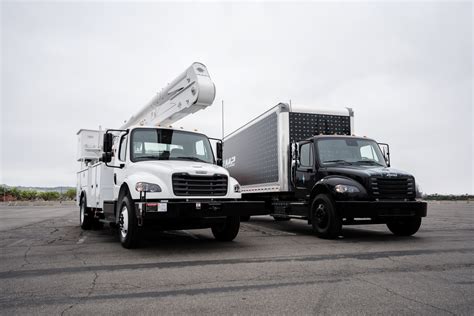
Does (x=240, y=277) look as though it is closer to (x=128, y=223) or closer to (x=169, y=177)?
(x=169, y=177)

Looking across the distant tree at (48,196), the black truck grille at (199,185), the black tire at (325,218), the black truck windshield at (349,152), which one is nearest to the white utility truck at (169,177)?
the black truck grille at (199,185)

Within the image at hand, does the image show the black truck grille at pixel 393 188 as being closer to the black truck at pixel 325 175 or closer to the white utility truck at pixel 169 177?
the black truck at pixel 325 175

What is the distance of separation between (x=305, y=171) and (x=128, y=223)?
481 cm

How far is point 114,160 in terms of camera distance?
29.9 feet

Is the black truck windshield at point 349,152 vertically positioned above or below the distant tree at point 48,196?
above

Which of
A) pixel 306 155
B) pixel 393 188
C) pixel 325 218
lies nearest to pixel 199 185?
pixel 325 218

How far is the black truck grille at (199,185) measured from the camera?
744 cm

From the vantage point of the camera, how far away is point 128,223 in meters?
7.54

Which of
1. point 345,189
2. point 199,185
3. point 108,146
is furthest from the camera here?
point 345,189

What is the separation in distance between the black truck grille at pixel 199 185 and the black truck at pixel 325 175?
2597 millimetres

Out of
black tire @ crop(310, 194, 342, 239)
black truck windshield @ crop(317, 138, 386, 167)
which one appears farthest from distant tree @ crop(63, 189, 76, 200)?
black tire @ crop(310, 194, 342, 239)

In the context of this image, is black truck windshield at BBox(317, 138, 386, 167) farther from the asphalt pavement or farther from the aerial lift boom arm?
the aerial lift boom arm

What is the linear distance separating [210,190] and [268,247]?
1.60m

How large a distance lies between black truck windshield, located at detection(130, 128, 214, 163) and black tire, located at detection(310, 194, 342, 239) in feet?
8.76
